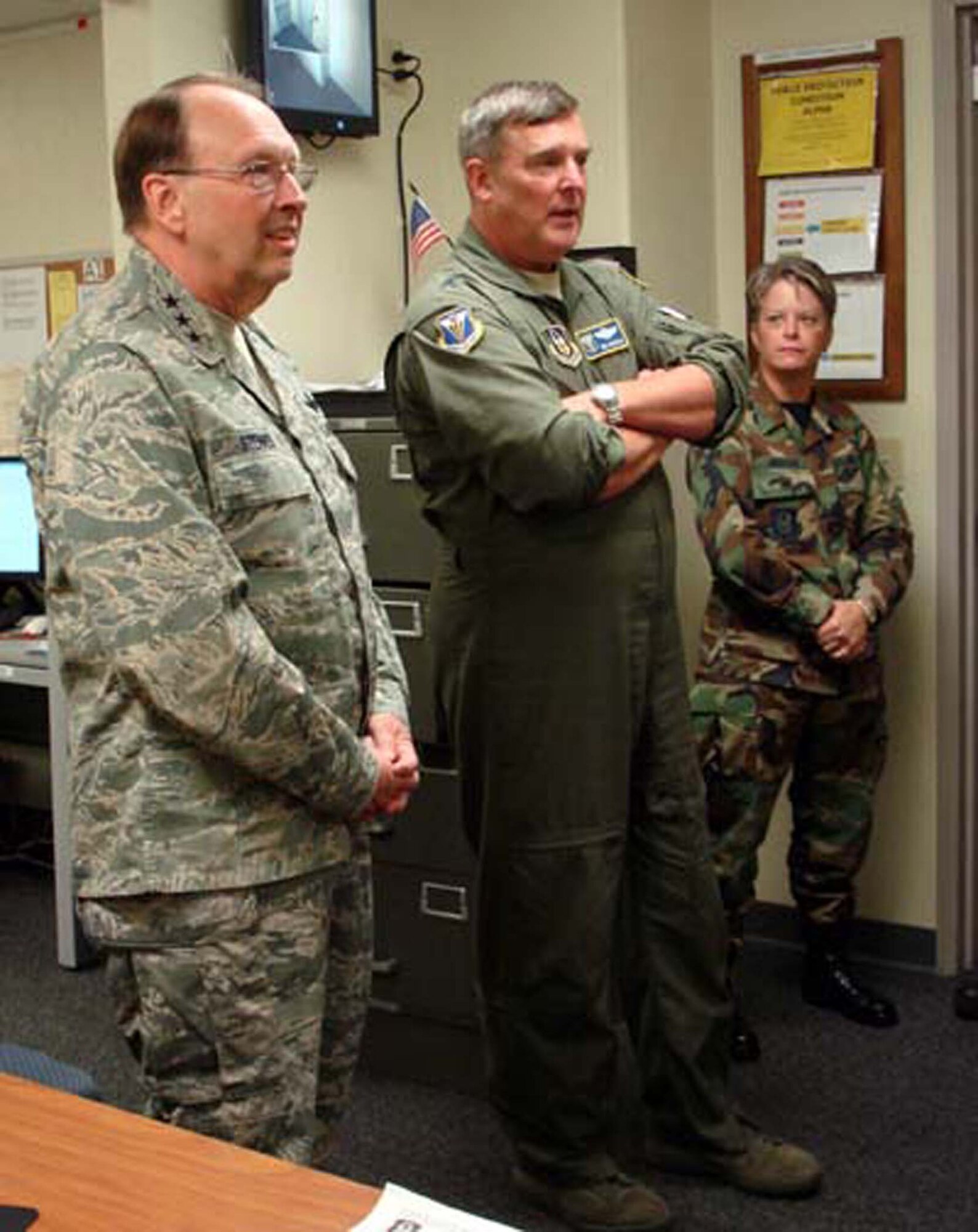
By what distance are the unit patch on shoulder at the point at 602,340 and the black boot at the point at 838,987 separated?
1.44m

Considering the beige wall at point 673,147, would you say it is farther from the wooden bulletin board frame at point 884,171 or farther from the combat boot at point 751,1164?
the combat boot at point 751,1164

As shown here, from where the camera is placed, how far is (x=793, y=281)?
3.01m

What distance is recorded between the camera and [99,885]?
1.58m

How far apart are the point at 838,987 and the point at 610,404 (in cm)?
152

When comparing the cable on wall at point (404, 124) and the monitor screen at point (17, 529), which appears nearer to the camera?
the cable on wall at point (404, 124)

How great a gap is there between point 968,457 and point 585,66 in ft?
3.65

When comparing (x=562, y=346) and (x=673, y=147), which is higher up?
(x=673, y=147)

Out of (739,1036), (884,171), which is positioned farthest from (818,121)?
(739,1036)

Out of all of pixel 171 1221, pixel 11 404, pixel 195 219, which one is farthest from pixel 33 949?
pixel 171 1221

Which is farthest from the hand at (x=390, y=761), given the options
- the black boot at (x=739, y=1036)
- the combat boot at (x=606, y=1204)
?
the black boot at (x=739, y=1036)

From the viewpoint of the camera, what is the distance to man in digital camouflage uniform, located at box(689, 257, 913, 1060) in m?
2.94

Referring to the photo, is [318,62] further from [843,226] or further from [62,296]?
[62,296]

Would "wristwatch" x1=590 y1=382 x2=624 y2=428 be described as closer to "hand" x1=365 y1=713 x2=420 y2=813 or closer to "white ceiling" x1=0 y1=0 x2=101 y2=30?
"hand" x1=365 y1=713 x2=420 y2=813

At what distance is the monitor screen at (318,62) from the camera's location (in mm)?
2861
